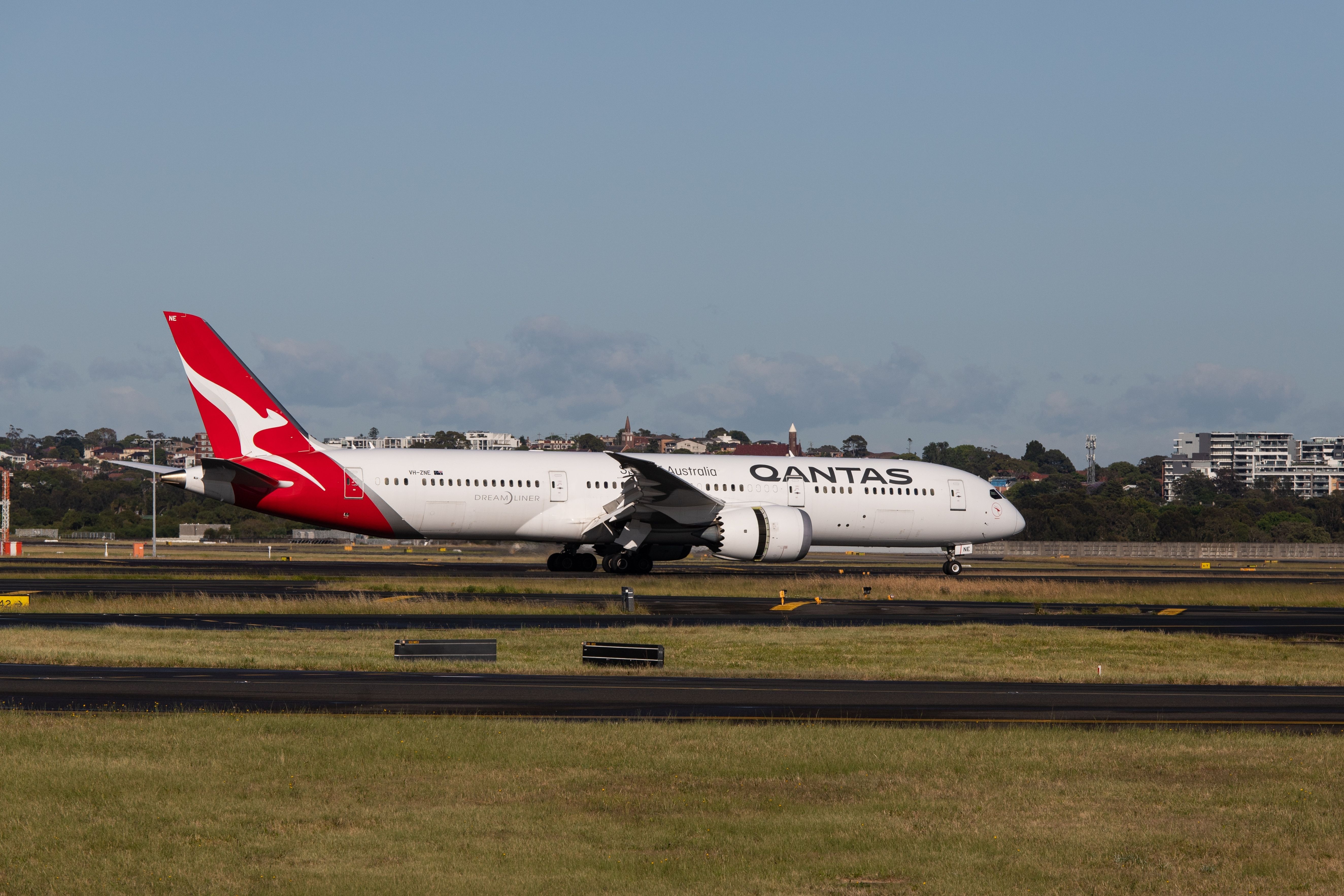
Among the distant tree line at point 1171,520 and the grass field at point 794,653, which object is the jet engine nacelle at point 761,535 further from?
the distant tree line at point 1171,520

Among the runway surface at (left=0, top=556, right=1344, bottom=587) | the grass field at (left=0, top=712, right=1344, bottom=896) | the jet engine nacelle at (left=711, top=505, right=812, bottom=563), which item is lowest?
the grass field at (left=0, top=712, right=1344, bottom=896)

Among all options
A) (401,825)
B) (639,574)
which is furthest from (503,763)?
(639,574)

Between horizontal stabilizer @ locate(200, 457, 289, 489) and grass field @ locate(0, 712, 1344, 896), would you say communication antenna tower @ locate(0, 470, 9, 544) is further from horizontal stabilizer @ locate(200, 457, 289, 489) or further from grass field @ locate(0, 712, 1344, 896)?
grass field @ locate(0, 712, 1344, 896)

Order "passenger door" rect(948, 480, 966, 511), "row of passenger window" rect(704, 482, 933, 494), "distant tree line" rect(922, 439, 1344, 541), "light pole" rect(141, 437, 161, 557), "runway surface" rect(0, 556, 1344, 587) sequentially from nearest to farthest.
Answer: "row of passenger window" rect(704, 482, 933, 494) < "runway surface" rect(0, 556, 1344, 587) < "passenger door" rect(948, 480, 966, 511) < "light pole" rect(141, 437, 161, 557) < "distant tree line" rect(922, 439, 1344, 541)

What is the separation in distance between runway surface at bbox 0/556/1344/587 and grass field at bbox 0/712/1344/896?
88.7 ft

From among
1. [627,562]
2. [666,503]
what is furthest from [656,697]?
[627,562]

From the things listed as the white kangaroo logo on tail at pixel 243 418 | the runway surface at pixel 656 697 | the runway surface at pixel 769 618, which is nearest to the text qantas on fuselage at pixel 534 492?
the white kangaroo logo on tail at pixel 243 418

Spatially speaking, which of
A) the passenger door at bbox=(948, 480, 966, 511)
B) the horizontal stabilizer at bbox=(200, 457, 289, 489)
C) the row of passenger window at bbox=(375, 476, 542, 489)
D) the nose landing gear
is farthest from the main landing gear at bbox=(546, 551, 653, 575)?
the nose landing gear

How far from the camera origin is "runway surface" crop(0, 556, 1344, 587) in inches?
1768

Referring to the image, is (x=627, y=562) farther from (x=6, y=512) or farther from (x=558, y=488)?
(x=6, y=512)

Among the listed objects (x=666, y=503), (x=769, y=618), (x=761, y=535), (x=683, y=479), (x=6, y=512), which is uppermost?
(x=683, y=479)

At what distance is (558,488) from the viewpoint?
138 feet

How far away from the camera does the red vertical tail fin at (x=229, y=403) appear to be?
39594 mm

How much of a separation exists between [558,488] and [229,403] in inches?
397
